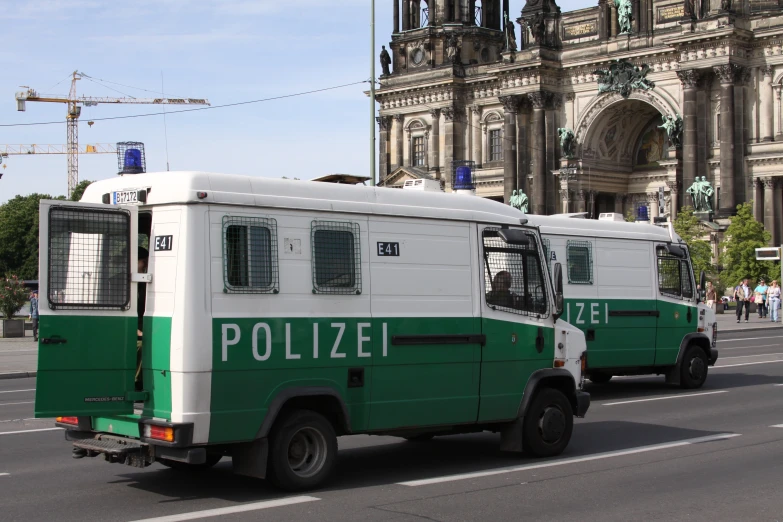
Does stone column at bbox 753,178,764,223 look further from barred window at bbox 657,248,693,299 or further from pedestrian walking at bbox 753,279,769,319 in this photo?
barred window at bbox 657,248,693,299

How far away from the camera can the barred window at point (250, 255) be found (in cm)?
905

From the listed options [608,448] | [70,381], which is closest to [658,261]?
[608,448]

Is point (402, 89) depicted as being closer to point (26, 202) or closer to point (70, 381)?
point (26, 202)

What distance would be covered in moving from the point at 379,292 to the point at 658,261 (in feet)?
32.3

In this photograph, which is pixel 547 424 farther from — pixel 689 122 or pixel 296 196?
pixel 689 122

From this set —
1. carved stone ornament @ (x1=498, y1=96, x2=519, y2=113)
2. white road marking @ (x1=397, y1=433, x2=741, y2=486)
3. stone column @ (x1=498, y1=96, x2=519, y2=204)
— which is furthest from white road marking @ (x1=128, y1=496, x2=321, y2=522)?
carved stone ornament @ (x1=498, y1=96, x2=519, y2=113)

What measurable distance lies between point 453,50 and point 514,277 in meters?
60.0

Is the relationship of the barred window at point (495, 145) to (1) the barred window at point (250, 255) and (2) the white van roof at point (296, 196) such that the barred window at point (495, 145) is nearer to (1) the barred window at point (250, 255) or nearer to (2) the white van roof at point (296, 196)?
(2) the white van roof at point (296, 196)

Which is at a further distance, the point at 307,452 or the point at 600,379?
the point at 600,379

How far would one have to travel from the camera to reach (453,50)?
69.6 meters

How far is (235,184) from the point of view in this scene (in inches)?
360

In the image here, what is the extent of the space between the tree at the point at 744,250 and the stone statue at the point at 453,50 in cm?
2319

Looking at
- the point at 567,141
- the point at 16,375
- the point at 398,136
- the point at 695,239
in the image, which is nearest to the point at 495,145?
the point at 567,141

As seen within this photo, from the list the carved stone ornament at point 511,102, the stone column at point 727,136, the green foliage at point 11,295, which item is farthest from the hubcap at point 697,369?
the carved stone ornament at point 511,102
